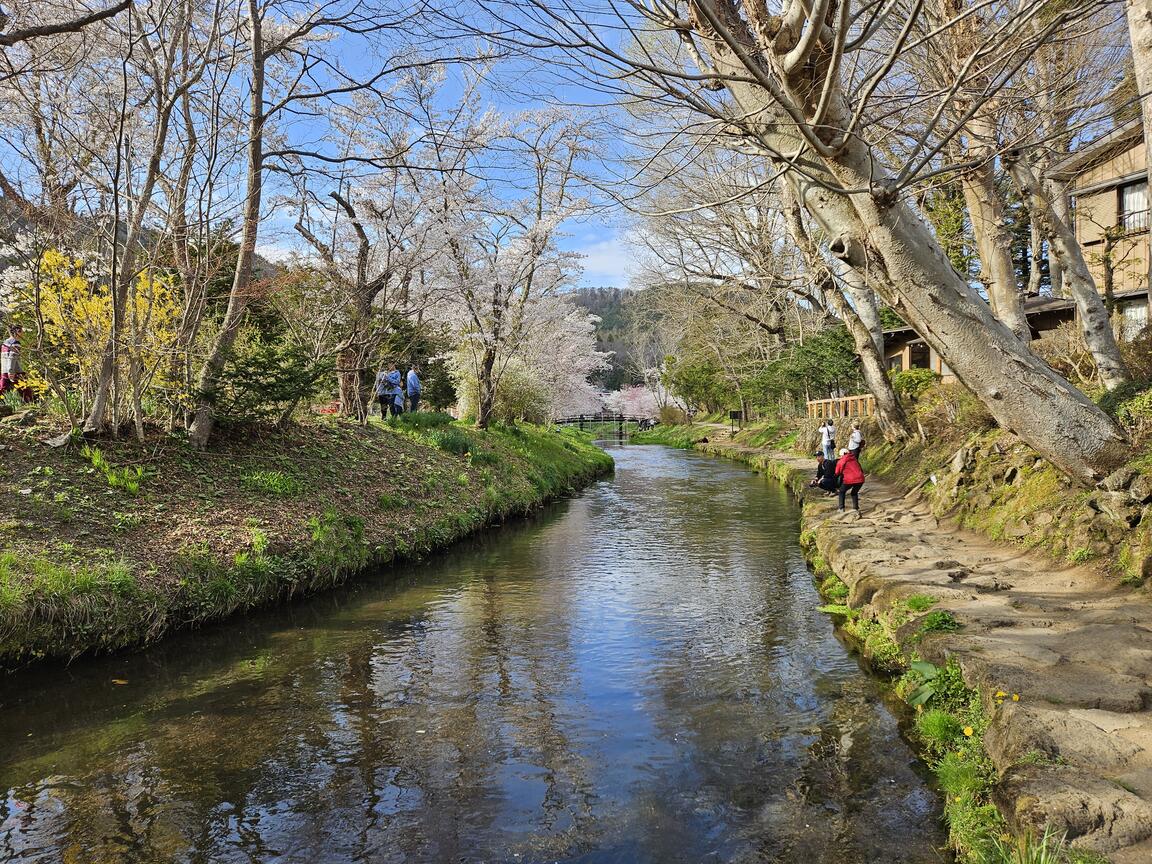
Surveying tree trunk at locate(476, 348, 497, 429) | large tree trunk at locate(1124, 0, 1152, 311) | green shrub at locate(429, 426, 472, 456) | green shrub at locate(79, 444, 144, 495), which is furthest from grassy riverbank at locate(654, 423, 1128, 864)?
tree trunk at locate(476, 348, 497, 429)

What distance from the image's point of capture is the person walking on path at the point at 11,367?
10.6m

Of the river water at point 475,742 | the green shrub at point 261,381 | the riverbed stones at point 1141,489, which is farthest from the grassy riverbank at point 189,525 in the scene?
the riverbed stones at point 1141,489

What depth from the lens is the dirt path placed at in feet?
10.1

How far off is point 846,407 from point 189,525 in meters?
19.1

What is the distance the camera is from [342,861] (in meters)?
3.58

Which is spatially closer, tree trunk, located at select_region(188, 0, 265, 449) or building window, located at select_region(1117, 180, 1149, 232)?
tree trunk, located at select_region(188, 0, 265, 449)

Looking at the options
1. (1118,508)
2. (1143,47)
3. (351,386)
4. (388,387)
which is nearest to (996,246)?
(1143,47)

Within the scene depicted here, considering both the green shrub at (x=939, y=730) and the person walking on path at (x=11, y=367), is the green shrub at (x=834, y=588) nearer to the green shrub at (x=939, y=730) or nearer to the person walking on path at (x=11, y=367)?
the green shrub at (x=939, y=730)

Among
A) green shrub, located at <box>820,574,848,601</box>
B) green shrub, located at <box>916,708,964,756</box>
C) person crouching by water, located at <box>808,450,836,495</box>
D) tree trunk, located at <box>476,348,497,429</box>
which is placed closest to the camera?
green shrub, located at <box>916,708,964,756</box>

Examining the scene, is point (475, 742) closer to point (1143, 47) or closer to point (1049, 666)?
point (1049, 666)

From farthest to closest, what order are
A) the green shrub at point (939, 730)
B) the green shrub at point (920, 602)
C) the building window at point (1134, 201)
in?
the building window at point (1134, 201) → the green shrub at point (920, 602) → the green shrub at point (939, 730)

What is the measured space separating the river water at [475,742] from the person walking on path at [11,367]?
21.0 feet

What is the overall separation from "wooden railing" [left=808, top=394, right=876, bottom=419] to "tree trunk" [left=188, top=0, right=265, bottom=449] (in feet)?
51.3

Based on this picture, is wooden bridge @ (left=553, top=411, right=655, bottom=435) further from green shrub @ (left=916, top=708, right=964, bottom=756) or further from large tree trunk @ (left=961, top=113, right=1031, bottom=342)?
green shrub @ (left=916, top=708, right=964, bottom=756)
